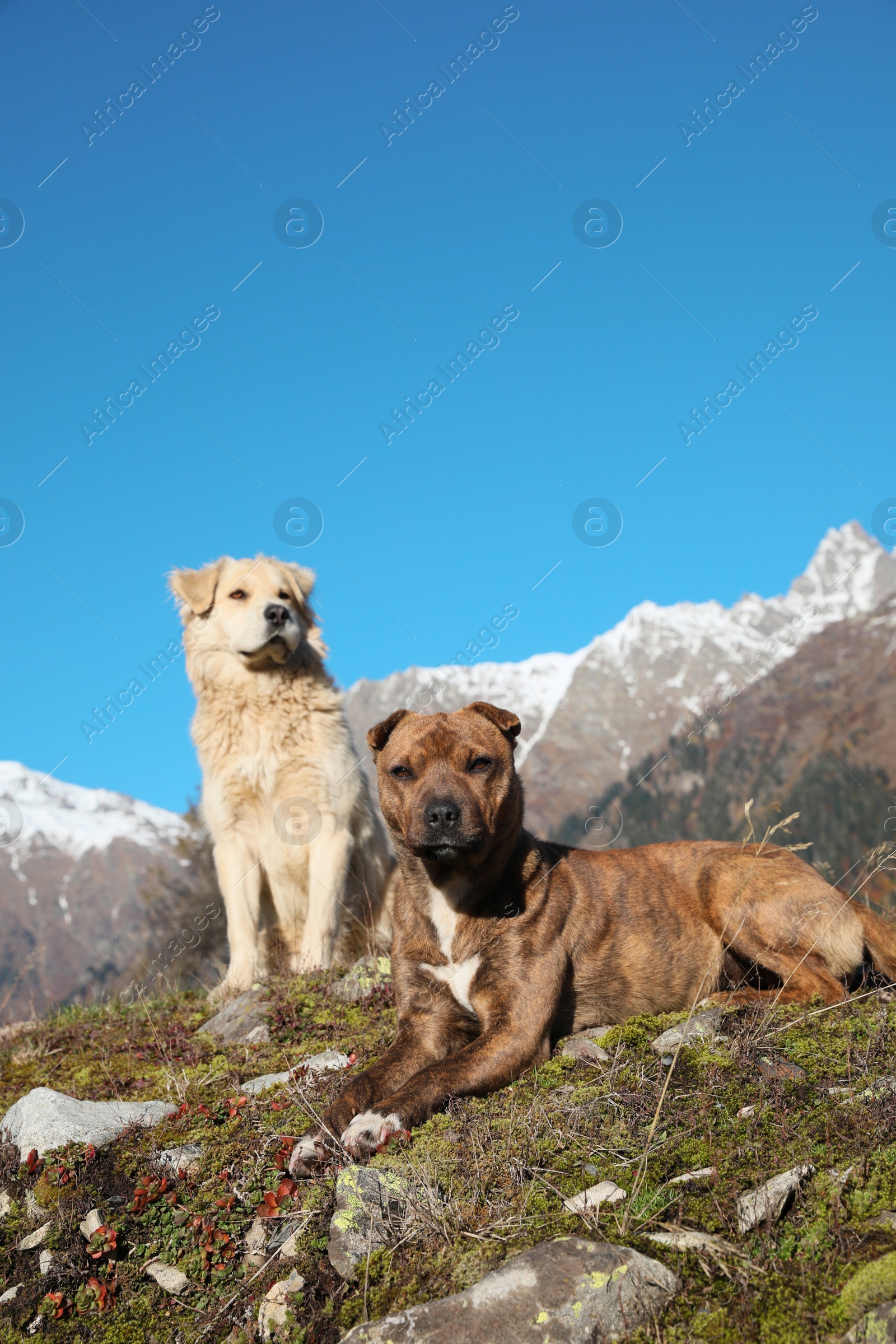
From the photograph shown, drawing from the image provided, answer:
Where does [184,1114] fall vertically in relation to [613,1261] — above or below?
above

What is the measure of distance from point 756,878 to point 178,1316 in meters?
4.06

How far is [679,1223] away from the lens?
3369mm

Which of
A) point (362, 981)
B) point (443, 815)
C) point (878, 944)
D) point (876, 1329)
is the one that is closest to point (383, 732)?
point (443, 815)

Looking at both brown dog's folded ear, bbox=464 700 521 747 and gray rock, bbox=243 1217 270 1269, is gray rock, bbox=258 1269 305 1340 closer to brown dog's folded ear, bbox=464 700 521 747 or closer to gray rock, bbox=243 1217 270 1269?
gray rock, bbox=243 1217 270 1269

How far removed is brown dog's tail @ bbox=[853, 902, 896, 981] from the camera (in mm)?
6004

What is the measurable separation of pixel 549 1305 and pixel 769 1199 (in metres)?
0.93

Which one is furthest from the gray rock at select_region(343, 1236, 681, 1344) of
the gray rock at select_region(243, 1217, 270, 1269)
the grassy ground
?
the gray rock at select_region(243, 1217, 270, 1269)

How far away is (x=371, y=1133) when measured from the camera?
13.7 ft

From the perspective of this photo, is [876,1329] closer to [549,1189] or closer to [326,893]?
[549,1189]

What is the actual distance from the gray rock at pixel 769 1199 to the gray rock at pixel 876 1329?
49 centimetres

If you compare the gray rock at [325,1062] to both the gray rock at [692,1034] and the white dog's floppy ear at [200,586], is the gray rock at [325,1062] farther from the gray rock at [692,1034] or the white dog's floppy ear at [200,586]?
the white dog's floppy ear at [200,586]

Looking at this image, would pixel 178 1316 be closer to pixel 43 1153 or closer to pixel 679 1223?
pixel 43 1153

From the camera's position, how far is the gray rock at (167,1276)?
12.4 ft

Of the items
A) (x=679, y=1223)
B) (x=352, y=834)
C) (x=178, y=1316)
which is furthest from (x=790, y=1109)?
(x=352, y=834)
